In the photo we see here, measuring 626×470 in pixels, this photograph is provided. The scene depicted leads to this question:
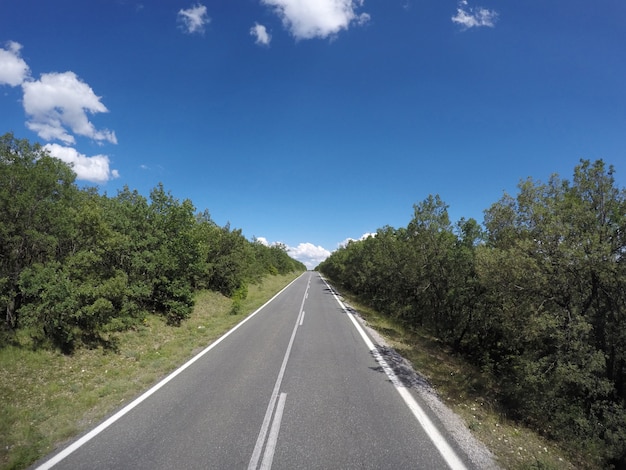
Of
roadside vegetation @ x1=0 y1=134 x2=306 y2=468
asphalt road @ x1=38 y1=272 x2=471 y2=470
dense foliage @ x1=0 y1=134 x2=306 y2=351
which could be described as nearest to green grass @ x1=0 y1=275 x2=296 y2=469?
roadside vegetation @ x1=0 y1=134 x2=306 y2=468

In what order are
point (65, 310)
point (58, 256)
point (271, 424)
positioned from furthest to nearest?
point (58, 256)
point (65, 310)
point (271, 424)

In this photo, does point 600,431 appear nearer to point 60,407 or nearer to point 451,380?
point 451,380

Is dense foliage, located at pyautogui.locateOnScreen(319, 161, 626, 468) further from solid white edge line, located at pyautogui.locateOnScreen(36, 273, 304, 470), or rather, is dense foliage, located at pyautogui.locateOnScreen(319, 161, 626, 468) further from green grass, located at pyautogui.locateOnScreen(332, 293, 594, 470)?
solid white edge line, located at pyautogui.locateOnScreen(36, 273, 304, 470)

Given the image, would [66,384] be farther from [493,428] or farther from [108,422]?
[493,428]

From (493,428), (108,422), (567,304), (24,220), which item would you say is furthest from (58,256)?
(567,304)

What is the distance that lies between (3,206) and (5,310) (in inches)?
152

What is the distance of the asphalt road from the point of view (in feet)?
14.3

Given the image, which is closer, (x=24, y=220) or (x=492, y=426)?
(x=492, y=426)

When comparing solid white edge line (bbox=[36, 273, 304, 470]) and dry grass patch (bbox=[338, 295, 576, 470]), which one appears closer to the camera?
solid white edge line (bbox=[36, 273, 304, 470])

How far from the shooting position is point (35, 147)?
1199 centimetres

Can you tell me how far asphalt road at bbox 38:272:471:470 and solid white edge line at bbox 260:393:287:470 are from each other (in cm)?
2

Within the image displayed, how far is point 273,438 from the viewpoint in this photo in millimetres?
4902

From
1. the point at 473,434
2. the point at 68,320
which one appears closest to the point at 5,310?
the point at 68,320

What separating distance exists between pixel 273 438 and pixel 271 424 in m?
0.46
